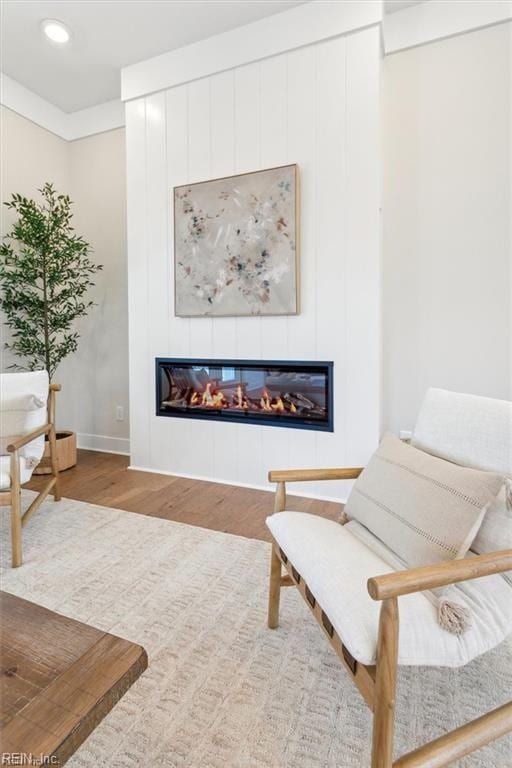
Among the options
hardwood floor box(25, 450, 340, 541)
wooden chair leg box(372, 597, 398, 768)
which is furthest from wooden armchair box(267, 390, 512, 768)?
hardwood floor box(25, 450, 340, 541)

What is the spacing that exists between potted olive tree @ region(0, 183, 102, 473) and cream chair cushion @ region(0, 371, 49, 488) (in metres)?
0.95

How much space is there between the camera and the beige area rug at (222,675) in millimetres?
1066

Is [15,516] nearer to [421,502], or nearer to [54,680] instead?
[54,680]

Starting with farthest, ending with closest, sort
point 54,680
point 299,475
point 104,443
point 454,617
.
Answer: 1. point 104,443
2. point 299,475
3. point 454,617
4. point 54,680

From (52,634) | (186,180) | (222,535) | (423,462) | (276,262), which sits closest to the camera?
(52,634)

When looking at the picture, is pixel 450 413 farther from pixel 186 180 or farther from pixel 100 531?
pixel 186 180

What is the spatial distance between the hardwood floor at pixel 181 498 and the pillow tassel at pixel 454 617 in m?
1.33

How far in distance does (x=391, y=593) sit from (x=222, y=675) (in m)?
0.82

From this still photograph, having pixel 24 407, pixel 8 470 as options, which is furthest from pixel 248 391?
pixel 8 470

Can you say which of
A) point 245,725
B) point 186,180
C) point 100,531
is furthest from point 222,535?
point 186,180

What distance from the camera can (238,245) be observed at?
9.55 ft

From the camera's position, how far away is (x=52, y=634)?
885mm

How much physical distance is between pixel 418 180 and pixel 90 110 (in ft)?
10.2

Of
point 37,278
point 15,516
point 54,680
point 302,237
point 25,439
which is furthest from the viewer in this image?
point 37,278
